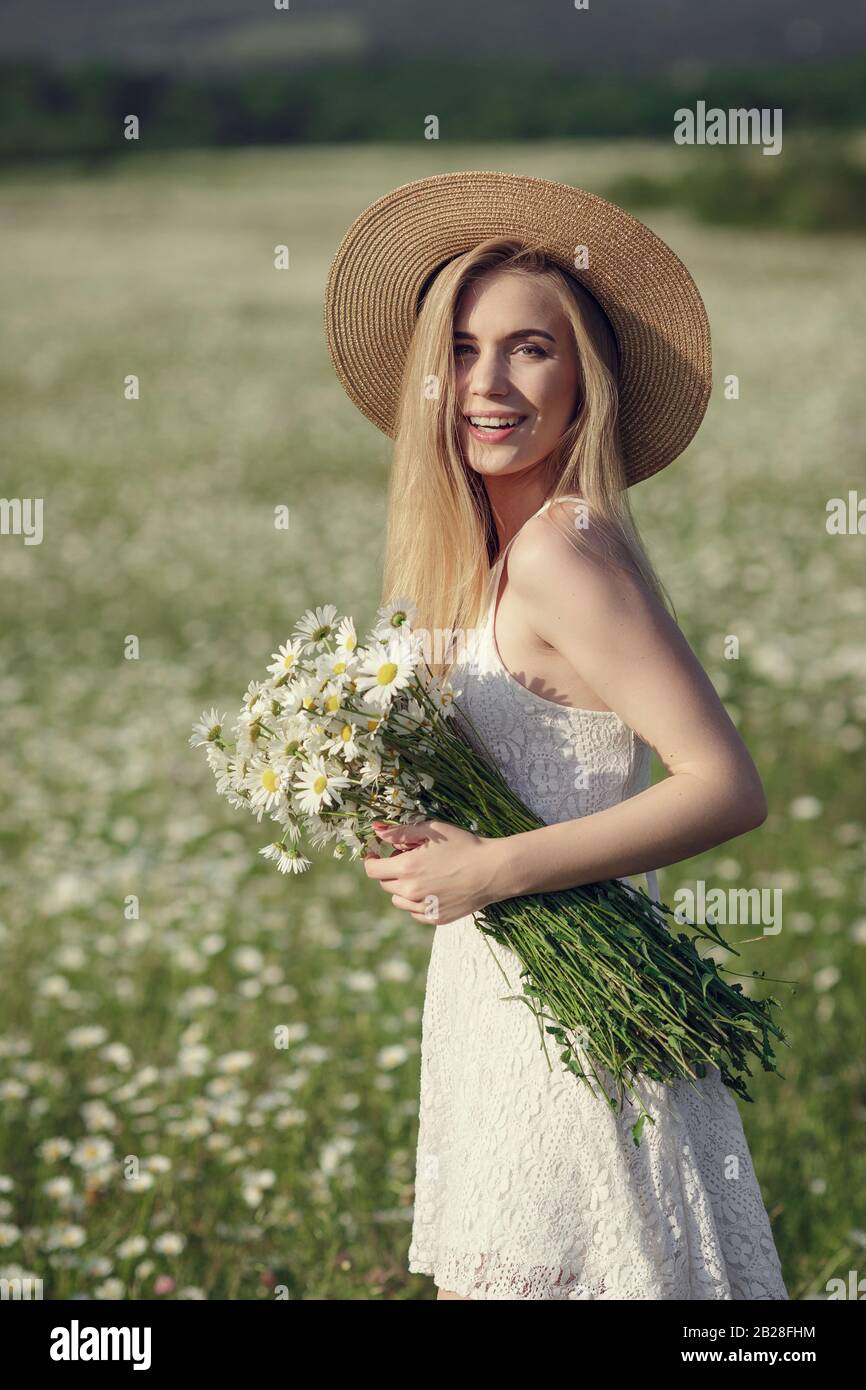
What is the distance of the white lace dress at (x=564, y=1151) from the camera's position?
2250mm

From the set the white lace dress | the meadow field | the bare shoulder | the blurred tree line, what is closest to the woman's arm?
the bare shoulder

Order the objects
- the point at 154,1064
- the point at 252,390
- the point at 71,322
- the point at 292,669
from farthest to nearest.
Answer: the point at 71,322 < the point at 252,390 < the point at 154,1064 < the point at 292,669

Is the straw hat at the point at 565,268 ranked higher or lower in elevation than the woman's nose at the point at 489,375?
higher

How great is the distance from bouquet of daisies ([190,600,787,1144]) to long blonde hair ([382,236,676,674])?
10.3 inches

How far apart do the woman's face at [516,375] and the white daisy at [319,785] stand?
0.64 metres

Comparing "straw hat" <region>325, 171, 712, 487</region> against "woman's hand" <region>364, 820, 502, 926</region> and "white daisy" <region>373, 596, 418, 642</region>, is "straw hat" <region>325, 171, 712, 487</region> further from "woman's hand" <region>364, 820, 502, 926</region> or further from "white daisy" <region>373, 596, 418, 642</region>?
"woman's hand" <region>364, 820, 502, 926</region>

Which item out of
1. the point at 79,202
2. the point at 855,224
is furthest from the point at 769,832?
the point at 79,202

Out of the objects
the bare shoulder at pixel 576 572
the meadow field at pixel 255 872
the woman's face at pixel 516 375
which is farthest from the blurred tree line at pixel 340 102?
the bare shoulder at pixel 576 572

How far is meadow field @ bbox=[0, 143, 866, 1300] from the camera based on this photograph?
3520mm

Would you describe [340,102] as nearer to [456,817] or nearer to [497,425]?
[497,425]

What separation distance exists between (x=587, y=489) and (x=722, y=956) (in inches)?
105

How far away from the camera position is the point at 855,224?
28.0 metres

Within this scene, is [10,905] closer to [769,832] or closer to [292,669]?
[769,832]

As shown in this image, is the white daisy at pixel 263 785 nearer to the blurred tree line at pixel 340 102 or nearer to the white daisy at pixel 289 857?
the white daisy at pixel 289 857
